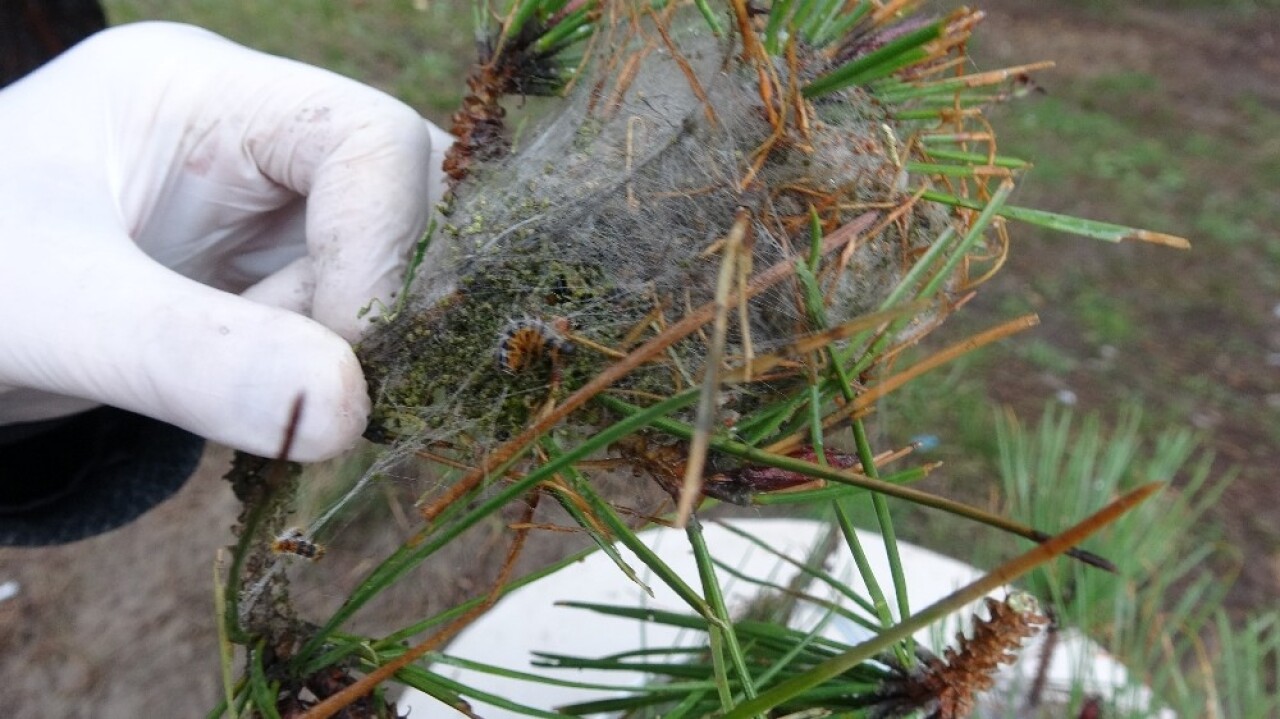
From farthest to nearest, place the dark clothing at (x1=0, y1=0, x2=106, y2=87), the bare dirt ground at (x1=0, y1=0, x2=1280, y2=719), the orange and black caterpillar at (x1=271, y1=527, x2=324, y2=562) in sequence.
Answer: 1. the bare dirt ground at (x1=0, y1=0, x2=1280, y2=719)
2. the dark clothing at (x1=0, y1=0, x2=106, y2=87)
3. the orange and black caterpillar at (x1=271, y1=527, x2=324, y2=562)

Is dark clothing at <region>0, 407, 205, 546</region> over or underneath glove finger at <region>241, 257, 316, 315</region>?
underneath

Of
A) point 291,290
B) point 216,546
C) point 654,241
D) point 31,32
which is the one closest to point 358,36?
point 31,32

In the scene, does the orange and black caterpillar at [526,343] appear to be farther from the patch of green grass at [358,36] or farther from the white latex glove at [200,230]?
the patch of green grass at [358,36]

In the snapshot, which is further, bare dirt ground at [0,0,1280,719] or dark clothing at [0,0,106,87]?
bare dirt ground at [0,0,1280,719]

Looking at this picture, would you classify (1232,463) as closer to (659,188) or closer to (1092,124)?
(1092,124)

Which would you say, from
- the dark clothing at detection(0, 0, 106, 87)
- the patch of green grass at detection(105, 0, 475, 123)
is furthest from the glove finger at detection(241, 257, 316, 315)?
the patch of green grass at detection(105, 0, 475, 123)

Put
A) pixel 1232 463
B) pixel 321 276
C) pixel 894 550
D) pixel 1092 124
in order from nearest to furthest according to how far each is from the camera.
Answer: pixel 894 550 → pixel 321 276 → pixel 1232 463 → pixel 1092 124

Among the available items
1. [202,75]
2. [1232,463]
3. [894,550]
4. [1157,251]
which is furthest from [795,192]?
Result: [1157,251]

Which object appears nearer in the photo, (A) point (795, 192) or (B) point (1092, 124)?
(A) point (795, 192)

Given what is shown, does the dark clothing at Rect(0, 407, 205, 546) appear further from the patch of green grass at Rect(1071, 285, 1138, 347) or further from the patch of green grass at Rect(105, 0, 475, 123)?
the patch of green grass at Rect(1071, 285, 1138, 347)
